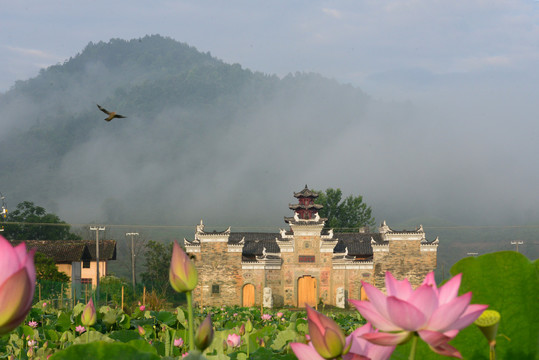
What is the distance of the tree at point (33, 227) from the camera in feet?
129

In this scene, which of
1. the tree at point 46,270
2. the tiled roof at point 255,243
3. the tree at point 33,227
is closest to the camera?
the tree at point 46,270

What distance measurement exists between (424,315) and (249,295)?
3005 cm

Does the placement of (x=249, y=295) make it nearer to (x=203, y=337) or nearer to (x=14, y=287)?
(x=203, y=337)

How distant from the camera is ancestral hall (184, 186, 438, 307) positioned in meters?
28.8

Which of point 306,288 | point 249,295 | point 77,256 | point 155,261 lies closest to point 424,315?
point 306,288

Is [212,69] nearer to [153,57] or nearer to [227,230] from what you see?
[153,57]

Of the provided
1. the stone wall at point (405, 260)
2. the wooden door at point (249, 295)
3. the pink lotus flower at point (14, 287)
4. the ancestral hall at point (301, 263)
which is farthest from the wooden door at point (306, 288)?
the pink lotus flower at point (14, 287)

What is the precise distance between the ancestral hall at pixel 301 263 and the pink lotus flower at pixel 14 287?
28378 mm

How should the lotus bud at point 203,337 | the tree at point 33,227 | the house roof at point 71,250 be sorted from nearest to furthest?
the lotus bud at point 203,337 < the house roof at point 71,250 < the tree at point 33,227

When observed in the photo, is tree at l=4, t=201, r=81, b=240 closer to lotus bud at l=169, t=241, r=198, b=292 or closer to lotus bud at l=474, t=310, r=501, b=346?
lotus bud at l=169, t=241, r=198, b=292

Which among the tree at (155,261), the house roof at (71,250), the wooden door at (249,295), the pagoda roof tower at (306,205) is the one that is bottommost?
the wooden door at (249,295)

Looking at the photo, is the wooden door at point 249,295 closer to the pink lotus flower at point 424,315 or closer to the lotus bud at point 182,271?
the lotus bud at point 182,271

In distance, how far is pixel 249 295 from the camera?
29.8 metres

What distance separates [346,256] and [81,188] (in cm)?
9861
